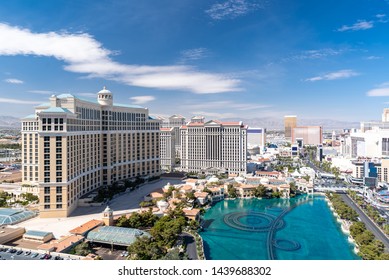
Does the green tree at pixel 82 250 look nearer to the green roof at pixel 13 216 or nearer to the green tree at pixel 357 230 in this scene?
the green roof at pixel 13 216

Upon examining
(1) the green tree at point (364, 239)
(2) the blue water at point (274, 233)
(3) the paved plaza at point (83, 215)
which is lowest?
(2) the blue water at point (274, 233)

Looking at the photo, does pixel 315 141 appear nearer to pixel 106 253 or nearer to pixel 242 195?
pixel 242 195

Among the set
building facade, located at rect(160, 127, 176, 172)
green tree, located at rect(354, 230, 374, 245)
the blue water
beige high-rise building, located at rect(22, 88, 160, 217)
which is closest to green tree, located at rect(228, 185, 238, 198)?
the blue water

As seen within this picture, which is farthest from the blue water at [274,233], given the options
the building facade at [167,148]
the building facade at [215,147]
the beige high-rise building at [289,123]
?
the beige high-rise building at [289,123]

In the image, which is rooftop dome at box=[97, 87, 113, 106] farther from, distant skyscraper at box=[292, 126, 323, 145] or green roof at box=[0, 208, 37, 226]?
distant skyscraper at box=[292, 126, 323, 145]

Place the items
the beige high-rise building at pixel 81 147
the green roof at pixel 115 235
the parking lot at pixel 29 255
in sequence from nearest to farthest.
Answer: the parking lot at pixel 29 255 → the green roof at pixel 115 235 → the beige high-rise building at pixel 81 147

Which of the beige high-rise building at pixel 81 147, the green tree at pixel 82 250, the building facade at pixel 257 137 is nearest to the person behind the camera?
the green tree at pixel 82 250

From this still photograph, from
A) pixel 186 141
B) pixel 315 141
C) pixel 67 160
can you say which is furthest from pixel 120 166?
pixel 315 141
